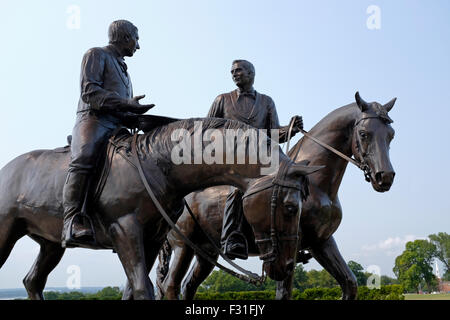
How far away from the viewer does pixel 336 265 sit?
7.03 m

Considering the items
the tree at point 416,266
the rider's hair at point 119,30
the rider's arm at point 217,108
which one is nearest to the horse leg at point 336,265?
the rider's arm at point 217,108

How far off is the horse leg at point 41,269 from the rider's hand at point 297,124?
3.50 metres

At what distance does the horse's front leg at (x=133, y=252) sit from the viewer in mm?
4633

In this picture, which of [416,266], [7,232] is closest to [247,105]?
[7,232]

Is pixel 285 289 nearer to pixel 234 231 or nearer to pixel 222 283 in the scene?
pixel 234 231

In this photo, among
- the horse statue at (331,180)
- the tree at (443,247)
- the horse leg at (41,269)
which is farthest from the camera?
the tree at (443,247)

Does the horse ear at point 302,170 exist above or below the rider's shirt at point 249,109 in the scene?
below

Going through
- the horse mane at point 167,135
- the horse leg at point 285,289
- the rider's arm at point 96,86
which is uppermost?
the rider's arm at point 96,86

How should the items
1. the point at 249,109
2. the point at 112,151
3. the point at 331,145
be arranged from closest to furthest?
the point at 112,151, the point at 331,145, the point at 249,109

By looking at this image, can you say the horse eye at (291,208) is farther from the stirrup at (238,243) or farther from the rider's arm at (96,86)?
the rider's arm at (96,86)

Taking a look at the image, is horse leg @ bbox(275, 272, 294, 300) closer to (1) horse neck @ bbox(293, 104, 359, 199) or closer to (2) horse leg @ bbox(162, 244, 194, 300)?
(1) horse neck @ bbox(293, 104, 359, 199)

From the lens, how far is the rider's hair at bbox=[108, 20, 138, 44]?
593 centimetres

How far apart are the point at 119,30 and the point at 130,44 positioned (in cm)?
19

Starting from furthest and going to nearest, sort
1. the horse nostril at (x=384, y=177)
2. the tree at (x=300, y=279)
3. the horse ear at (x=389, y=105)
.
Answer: the tree at (x=300, y=279) < the horse ear at (x=389, y=105) < the horse nostril at (x=384, y=177)
